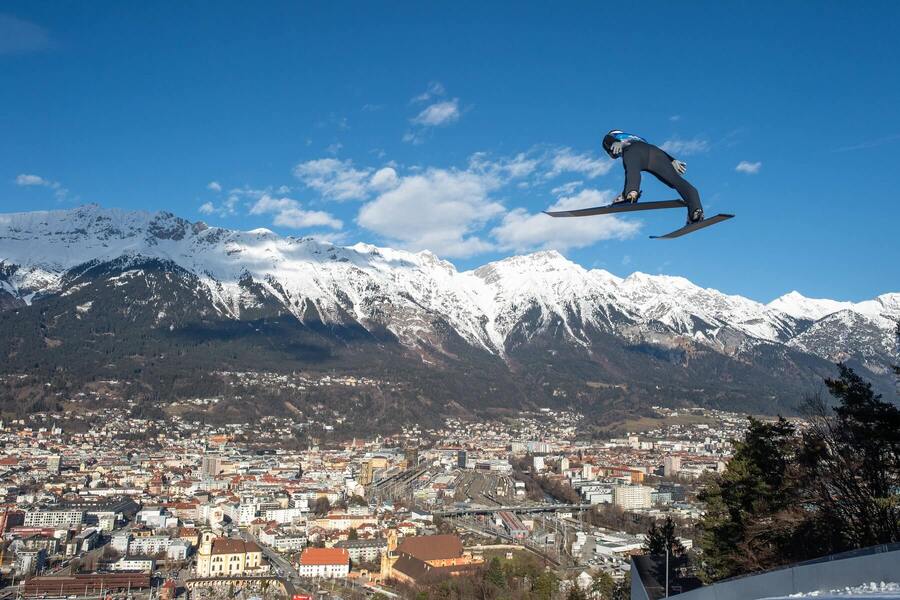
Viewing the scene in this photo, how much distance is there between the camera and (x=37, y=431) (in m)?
91.3

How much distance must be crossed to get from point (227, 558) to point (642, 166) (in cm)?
3834

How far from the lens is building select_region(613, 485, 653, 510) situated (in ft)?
192

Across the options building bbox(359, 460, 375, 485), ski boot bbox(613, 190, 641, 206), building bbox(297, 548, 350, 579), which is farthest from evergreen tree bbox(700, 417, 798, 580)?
building bbox(359, 460, 375, 485)

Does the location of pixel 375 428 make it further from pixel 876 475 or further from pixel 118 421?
pixel 876 475

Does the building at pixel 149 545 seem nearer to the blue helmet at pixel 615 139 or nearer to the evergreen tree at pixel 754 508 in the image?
the evergreen tree at pixel 754 508

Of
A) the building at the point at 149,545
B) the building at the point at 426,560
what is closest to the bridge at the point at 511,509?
the building at the point at 426,560

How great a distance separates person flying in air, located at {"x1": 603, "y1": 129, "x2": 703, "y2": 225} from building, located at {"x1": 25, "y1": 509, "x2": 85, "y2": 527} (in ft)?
172

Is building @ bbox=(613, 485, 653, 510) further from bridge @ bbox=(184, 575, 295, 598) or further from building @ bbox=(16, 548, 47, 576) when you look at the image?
building @ bbox=(16, 548, 47, 576)

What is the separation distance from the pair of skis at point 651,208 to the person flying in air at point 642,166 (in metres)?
0.05

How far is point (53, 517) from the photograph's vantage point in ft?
162

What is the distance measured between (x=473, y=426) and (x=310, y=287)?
75458 millimetres

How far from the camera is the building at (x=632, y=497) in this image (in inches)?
2307

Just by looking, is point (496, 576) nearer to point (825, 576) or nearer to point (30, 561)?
point (825, 576)

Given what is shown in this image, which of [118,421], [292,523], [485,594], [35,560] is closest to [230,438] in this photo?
[118,421]
